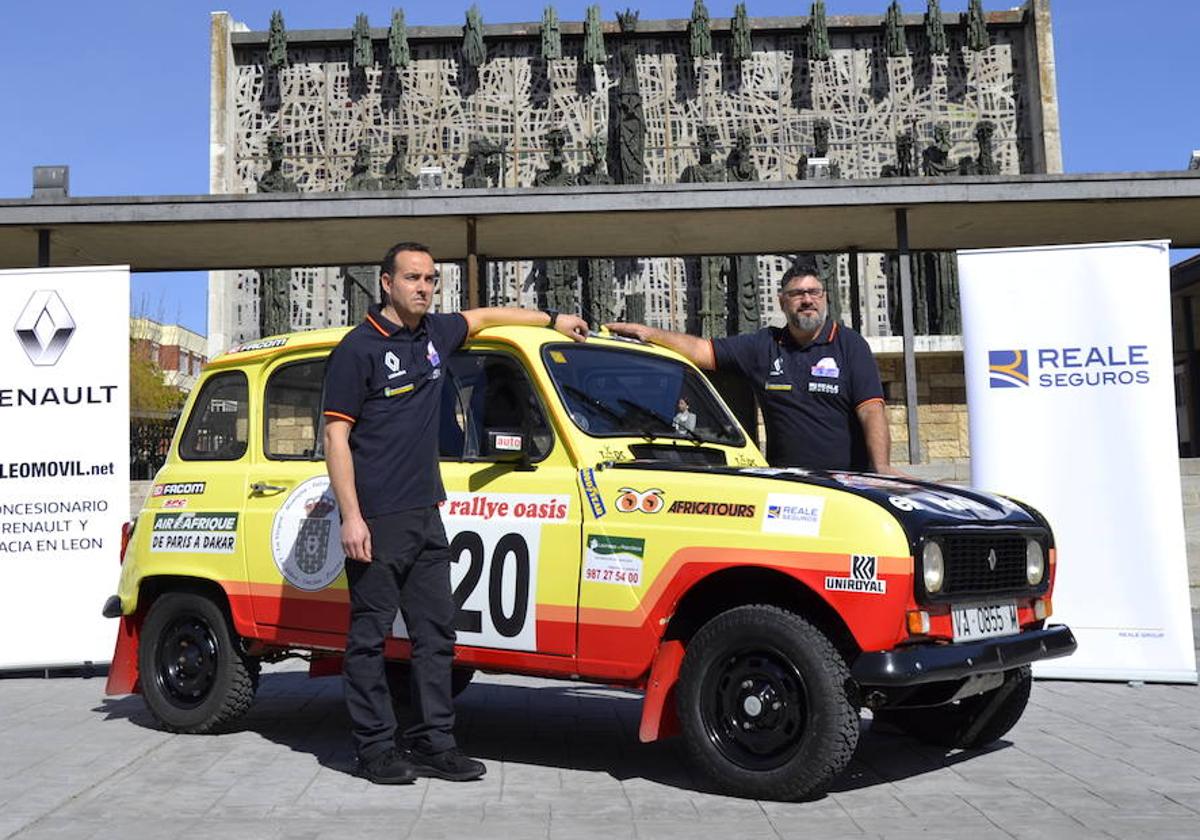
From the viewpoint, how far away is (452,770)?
4.88 metres

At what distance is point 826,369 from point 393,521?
7.59 ft

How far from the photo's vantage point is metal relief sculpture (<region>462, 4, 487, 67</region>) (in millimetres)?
26359

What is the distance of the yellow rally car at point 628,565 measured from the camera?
4.36 meters

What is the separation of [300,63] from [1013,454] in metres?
22.8

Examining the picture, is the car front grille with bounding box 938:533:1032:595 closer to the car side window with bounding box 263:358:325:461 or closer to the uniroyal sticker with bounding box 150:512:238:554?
the car side window with bounding box 263:358:325:461

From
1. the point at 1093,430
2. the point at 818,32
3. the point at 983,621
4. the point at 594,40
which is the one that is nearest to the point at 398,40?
the point at 594,40

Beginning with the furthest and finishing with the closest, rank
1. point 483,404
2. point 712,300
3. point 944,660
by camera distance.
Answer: point 712,300 → point 483,404 → point 944,660

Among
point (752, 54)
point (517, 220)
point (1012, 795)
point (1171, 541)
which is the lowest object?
point (1012, 795)

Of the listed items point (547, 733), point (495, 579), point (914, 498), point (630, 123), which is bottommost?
point (547, 733)

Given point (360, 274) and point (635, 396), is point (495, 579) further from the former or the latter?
point (360, 274)

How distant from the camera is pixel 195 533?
6055mm

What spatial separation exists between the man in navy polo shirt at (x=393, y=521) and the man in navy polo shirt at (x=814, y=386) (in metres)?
1.21

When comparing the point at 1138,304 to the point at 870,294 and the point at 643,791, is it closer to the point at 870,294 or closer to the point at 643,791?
the point at 643,791

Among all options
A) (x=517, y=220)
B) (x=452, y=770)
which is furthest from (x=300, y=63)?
(x=452, y=770)
